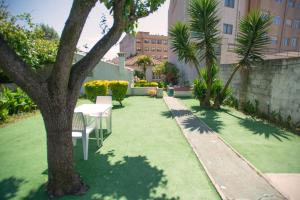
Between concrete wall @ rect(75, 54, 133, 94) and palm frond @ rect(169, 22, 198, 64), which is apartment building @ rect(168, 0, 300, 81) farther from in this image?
palm frond @ rect(169, 22, 198, 64)

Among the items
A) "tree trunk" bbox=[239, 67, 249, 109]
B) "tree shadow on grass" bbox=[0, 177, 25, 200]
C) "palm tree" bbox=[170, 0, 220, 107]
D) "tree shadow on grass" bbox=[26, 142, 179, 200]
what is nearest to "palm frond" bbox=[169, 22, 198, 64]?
"palm tree" bbox=[170, 0, 220, 107]

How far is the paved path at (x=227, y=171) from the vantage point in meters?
4.11

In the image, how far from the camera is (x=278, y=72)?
9789mm

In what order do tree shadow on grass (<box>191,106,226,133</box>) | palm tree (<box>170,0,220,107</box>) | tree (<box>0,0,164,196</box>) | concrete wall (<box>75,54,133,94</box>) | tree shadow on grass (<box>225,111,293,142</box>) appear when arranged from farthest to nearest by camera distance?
concrete wall (<box>75,54,133,94</box>), palm tree (<box>170,0,220,107</box>), tree shadow on grass (<box>191,106,226,133</box>), tree shadow on grass (<box>225,111,293,142</box>), tree (<box>0,0,164,196</box>)

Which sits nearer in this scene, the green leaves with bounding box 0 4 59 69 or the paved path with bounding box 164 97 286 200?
the paved path with bounding box 164 97 286 200

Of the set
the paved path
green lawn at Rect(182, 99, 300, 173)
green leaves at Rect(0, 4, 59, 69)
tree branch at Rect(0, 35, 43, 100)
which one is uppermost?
green leaves at Rect(0, 4, 59, 69)

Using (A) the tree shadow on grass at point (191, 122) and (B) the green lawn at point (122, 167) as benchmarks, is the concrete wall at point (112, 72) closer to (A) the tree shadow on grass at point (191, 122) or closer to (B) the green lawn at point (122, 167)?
(A) the tree shadow on grass at point (191, 122)

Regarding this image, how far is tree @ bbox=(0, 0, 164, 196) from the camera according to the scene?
3463mm

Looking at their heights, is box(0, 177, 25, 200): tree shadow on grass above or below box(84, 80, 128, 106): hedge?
below

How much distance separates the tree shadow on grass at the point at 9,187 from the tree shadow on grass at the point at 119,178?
1.32 feet

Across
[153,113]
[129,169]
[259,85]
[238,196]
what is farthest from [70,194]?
[259,85]

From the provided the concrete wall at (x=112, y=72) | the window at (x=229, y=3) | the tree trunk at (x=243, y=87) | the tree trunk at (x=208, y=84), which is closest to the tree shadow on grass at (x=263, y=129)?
the tree trunk at (x=243, y=87)

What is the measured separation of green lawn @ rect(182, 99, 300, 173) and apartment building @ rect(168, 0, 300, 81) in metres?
12.8

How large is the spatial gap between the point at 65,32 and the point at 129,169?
3.47 meters
